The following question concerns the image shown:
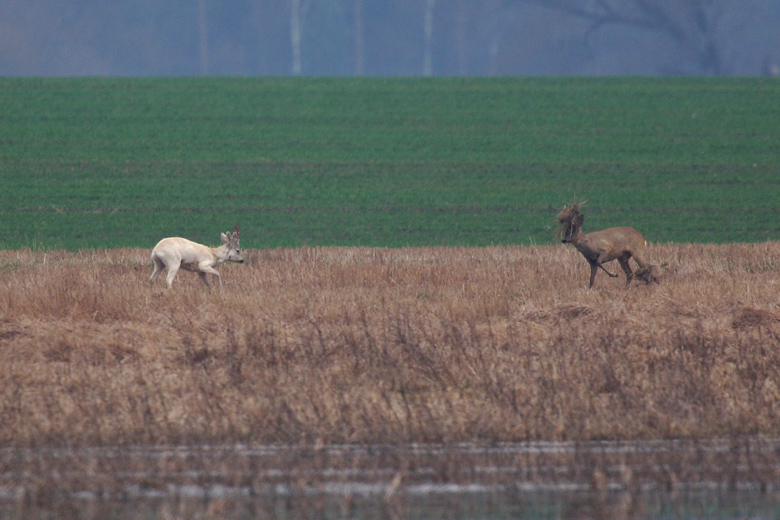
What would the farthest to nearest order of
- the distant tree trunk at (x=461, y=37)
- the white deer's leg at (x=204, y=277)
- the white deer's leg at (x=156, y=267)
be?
the distant tree trunk at (x=461, y=37)
the white deer's leg at (x=204, y=277)
the white deer's leg at (x=156, y=267)

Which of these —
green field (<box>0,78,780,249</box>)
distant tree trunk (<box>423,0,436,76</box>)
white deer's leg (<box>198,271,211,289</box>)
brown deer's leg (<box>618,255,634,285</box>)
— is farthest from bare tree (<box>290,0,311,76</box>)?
brown deer's leg (<box>618,255,634,285</box>)

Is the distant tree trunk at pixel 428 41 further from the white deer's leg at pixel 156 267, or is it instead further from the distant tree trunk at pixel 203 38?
the white deer's leg at pixel 156 267

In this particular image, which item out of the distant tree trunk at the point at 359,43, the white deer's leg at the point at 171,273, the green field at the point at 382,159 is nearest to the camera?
the white deer's leg at the point at 171,273

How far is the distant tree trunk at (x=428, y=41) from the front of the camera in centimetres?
8594

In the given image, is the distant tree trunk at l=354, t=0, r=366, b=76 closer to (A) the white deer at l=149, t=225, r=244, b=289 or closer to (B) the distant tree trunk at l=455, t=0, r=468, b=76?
(B) the distant tree trunk at l=455, t=0, r=468, b=76

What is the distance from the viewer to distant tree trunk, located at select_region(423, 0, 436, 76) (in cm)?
8594

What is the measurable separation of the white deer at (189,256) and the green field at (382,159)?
318 inches

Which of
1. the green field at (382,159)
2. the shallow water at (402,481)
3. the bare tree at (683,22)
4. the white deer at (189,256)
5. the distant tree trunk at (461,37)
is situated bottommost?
the shallow water at (402,481)

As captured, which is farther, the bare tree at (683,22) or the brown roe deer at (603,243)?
the bare tree at (683,22)

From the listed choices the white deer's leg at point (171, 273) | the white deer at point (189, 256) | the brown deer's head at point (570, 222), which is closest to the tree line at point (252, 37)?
the white deer at point (189, 256)

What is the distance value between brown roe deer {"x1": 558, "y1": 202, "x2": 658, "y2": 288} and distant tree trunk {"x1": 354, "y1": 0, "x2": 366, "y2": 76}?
74.0 meters

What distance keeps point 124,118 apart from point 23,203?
11.0m

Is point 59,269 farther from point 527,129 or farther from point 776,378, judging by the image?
point 527,129

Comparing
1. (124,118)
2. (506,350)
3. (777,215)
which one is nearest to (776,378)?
(506,350)
